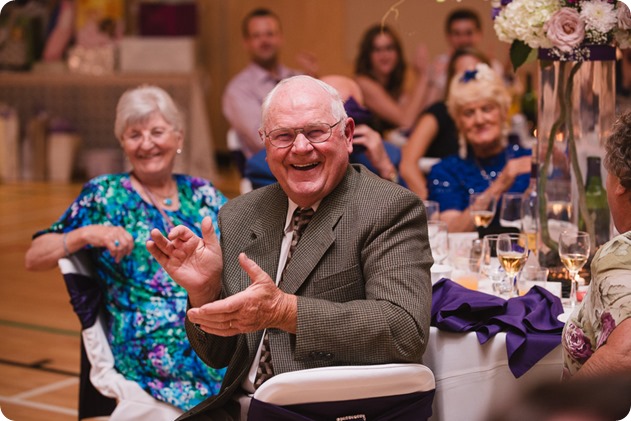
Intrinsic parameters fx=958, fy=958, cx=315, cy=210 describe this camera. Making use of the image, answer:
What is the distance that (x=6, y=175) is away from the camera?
434 inches

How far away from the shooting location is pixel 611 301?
6.24 ft

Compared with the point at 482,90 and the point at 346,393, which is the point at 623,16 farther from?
the point at 482,90

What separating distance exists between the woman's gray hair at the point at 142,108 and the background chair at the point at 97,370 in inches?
19.5

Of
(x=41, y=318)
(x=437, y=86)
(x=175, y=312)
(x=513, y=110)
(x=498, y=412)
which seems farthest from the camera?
(x=437, y=86)

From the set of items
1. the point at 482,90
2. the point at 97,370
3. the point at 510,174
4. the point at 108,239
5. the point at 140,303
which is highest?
the point at 482,90

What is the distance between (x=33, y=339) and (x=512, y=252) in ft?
10.5

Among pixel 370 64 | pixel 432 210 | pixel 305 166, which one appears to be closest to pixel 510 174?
pixel 432 210

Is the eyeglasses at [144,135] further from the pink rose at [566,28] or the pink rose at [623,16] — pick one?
the pink rose at [623,16]

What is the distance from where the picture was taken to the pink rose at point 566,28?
2812mm

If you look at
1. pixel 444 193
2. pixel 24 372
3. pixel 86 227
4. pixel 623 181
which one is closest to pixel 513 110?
pixel 444 193

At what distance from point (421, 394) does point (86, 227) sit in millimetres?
1378

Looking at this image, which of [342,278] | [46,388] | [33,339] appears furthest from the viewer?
[33,339]

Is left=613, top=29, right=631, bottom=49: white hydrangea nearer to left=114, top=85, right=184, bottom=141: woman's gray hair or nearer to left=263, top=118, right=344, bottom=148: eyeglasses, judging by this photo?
left=263, top=118, right=344, bottom=148: eyeglasses

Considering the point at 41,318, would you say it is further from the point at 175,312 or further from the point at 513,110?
the point at 513,110
